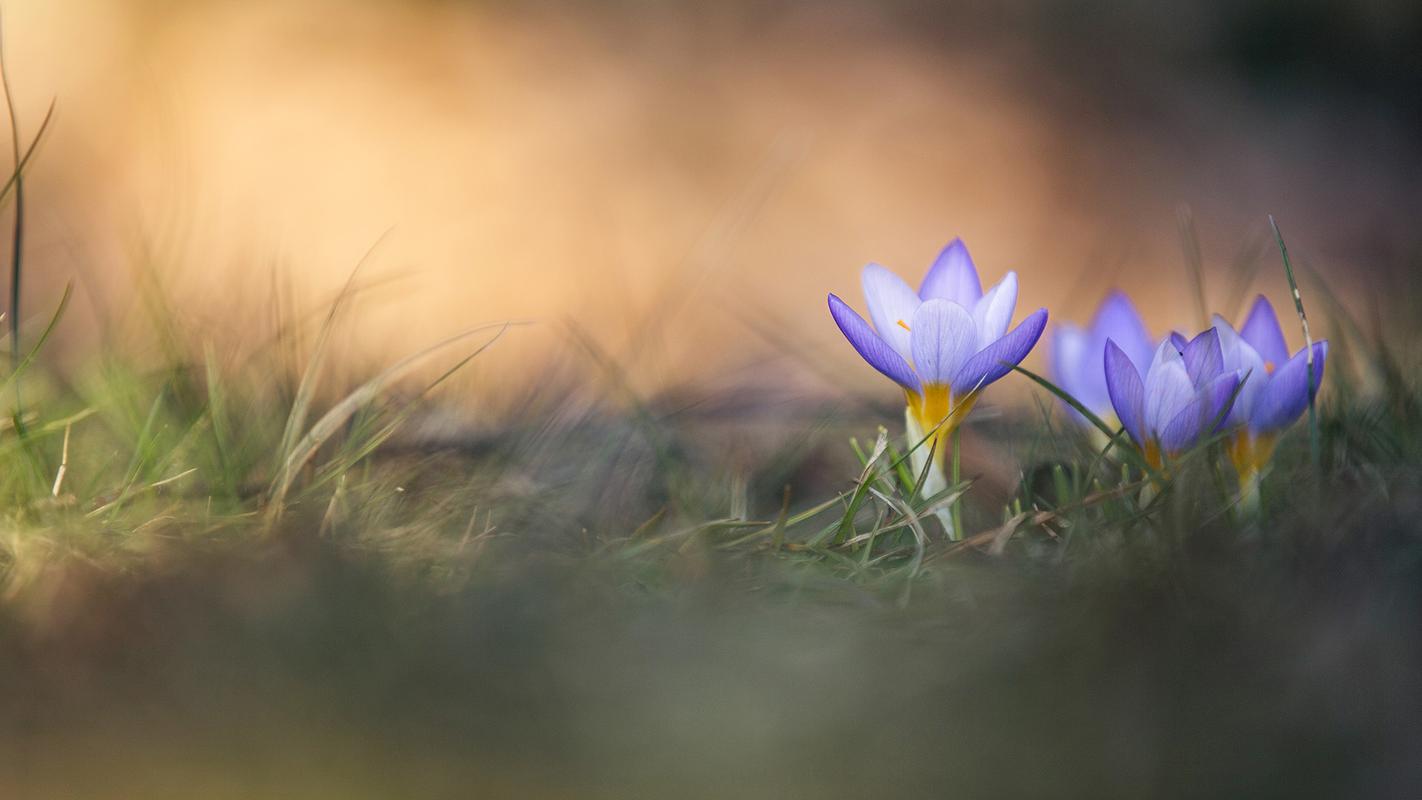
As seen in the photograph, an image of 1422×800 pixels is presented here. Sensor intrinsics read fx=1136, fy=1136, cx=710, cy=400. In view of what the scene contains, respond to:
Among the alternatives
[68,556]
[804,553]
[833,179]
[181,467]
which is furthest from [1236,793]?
[833,179]

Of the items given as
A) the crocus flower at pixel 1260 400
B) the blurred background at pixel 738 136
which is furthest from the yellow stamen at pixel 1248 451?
the blurred background at pixel 738 136

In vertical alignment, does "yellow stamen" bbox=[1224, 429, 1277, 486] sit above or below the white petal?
below

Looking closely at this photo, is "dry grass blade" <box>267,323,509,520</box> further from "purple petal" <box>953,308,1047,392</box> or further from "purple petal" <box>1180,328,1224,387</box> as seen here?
"purple petal" <box>1180,328,1224,387</box>

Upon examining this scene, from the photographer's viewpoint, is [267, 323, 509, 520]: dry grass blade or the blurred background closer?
[267, 323, 509, 520]: dry grass blade

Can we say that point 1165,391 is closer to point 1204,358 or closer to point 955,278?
point 1204,358

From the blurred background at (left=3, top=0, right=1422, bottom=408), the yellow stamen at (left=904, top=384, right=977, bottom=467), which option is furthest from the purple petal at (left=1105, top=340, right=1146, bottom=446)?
the blurred background at (left=3, top=0, right=1422, bottom=408)

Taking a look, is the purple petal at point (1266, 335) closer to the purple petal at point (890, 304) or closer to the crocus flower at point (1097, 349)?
the crocus flower at point (1097, 349)
